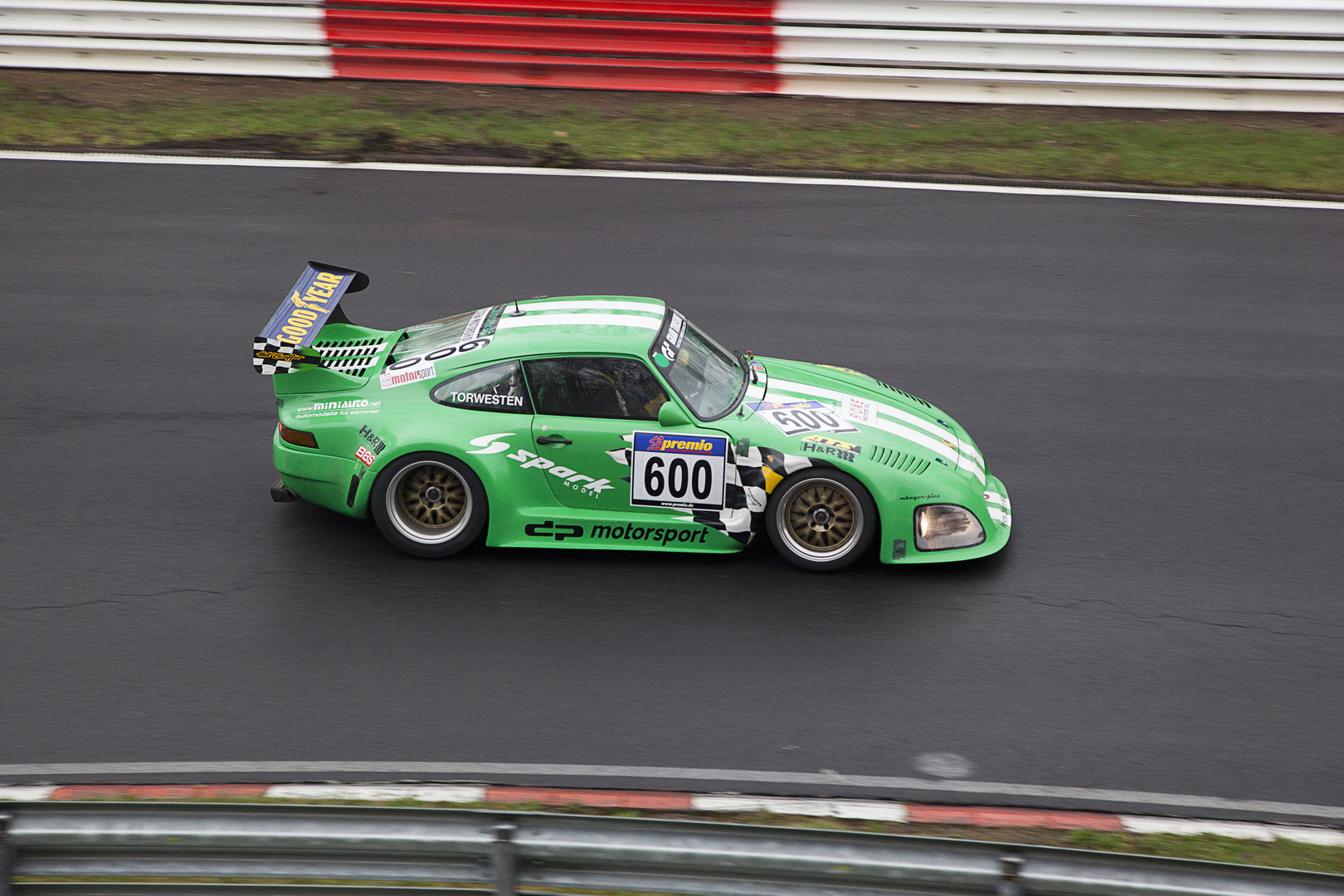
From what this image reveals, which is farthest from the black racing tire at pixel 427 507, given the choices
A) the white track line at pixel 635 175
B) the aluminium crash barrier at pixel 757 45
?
the aluminium crash barrier at pixel 757 45

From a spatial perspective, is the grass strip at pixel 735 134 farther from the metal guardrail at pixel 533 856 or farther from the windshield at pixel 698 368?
the metal guardrail at pixel 533 856

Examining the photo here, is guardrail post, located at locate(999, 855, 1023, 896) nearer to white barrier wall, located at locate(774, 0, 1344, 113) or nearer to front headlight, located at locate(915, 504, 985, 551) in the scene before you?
front headlight, located at locate(915, 504, 985, 551)

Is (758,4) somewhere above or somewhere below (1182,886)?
above

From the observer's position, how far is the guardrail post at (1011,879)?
3.92 m

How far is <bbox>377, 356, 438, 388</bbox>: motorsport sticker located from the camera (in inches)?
276

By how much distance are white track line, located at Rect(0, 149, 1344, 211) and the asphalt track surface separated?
2.45 feet

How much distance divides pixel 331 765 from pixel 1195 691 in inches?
164

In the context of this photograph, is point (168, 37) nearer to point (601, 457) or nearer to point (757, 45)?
point (757, 45)

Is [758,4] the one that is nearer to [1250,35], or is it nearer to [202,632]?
[1250,35]

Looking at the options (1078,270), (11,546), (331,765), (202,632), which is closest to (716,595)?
(331,765)

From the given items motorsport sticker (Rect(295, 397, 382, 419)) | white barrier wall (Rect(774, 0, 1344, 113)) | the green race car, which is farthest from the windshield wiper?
white barrier wall (Rect(774, 0, 1344, 113))

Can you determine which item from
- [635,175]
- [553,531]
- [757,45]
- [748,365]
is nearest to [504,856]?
[553,531]

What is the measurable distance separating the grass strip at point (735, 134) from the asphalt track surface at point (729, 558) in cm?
144

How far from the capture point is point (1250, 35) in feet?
45.2
